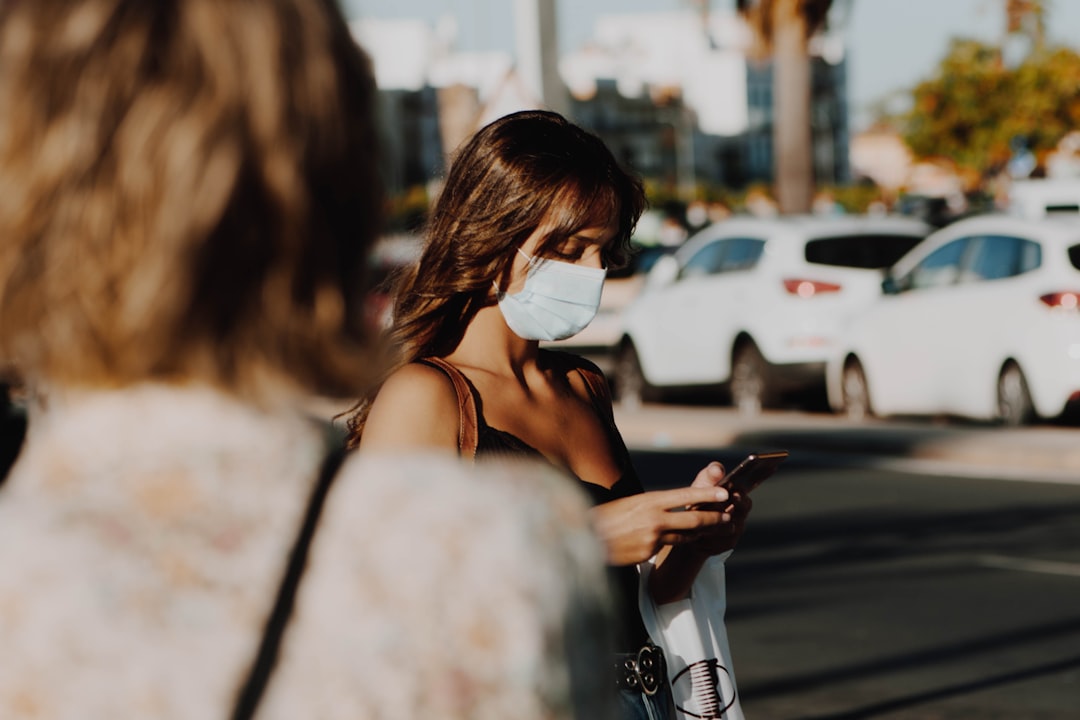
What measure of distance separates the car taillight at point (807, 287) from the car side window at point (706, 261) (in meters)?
1.21

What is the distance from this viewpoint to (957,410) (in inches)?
623

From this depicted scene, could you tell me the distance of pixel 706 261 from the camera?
18781 millimetres

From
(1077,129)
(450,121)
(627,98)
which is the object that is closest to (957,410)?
(450,121)

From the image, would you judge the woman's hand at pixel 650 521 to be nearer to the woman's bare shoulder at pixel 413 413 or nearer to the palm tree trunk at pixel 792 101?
the woman's bare shoulder at pixel 413 413

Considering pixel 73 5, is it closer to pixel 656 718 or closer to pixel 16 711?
pixel 16 711

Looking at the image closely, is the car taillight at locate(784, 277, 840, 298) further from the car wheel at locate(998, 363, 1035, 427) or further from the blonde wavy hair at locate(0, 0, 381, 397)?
the blonde wavy hair at locate(0, 0, 381, 397)

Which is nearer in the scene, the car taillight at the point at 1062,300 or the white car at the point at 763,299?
the car taillight at the point at 1062,300

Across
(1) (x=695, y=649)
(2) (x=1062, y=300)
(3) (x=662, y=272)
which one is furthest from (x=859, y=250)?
(1) (x=695, y=649)

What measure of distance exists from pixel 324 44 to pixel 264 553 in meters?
0.37

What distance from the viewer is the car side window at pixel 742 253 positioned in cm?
1797

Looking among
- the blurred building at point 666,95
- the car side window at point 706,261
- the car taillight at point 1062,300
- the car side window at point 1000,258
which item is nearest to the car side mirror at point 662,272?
the car side window at point 706,261

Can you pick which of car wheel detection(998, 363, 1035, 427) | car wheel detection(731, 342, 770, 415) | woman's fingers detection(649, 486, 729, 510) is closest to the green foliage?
car wheel detection(731, 342, 770, 415)

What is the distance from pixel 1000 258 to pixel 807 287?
2626 mm

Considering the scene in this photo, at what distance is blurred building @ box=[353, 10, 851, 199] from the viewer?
122 meters
